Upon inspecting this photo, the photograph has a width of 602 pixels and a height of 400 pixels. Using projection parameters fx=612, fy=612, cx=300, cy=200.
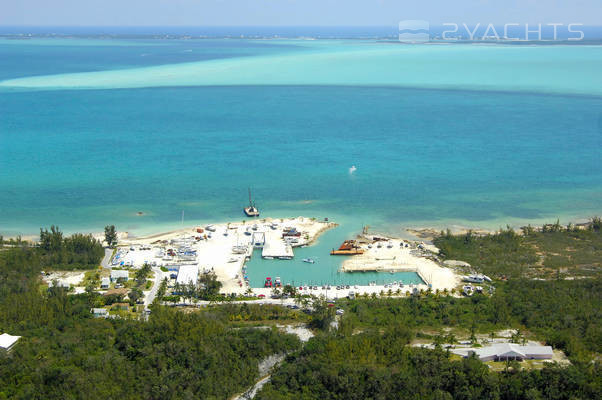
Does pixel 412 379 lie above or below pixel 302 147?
below

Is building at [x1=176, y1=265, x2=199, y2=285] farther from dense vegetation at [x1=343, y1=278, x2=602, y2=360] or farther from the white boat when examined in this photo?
the white boat

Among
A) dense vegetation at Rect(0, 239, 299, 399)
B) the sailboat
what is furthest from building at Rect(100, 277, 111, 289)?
the sailboat

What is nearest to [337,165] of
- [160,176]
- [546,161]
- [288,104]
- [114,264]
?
[160,176]

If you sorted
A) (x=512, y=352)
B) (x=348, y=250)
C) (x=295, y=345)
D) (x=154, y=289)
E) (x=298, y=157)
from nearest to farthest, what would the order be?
(x=512, y=352) → (x=295, y=345) → (x=154, y=289) → (x=348, y=250) → (x=298, y=157)

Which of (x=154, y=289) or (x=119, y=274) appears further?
(x=119, y=274)

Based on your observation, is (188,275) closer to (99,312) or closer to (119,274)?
(119,274)

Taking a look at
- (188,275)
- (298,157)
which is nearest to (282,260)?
(188,275)
